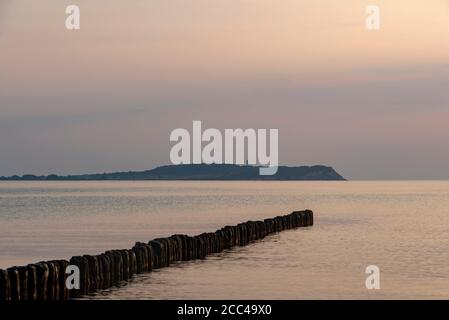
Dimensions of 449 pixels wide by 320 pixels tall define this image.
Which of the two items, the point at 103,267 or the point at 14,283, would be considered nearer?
the point at 14,283

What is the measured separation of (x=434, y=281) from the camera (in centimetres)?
3259

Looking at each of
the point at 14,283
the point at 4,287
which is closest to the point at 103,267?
the point at 14,283

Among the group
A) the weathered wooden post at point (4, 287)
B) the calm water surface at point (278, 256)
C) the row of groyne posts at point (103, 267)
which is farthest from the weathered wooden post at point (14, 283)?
the calm water surface at point (278, 256)

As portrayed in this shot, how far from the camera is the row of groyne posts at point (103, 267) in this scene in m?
22.1

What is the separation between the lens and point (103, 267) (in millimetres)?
27125

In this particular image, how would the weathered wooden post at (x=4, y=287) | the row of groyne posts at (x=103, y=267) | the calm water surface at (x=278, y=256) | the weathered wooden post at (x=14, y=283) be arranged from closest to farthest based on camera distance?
the weathered wooden post at (x=4, y=287), the weathered wooden post at (x=14, y=283), the row of groyne posts at (x=103, y=267), the calm water surface at (x=278, y=256)

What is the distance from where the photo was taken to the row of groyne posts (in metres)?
22.1


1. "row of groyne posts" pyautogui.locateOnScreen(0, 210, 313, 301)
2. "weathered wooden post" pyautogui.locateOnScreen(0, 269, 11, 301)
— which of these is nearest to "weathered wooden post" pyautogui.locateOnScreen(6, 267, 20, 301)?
"row of groyne posts" pyautogui.locateOnScreen(0, 210, 313, 301)

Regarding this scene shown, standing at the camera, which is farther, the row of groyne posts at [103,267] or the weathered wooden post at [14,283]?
the row of groyne posts at [103,267]

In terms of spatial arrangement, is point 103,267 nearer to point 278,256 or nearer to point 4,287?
point 4,287

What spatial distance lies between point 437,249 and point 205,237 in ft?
50.7

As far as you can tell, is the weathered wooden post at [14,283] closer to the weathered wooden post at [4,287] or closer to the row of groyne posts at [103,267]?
the row of groyne posts at [103,267]
